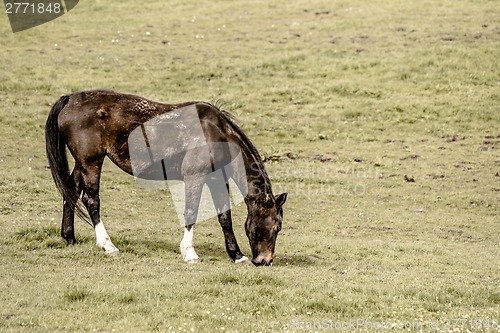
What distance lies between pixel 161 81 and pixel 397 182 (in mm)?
12149

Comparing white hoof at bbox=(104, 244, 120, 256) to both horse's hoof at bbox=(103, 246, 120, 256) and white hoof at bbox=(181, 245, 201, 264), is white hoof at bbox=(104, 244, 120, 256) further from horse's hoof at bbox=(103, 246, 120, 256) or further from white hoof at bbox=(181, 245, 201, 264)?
white hoof at bbox=(181, 245, 201, 264)

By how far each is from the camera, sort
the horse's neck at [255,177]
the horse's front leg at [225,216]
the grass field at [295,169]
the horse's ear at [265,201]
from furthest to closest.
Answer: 1. the horse's front leg at [225,216]
2. the horse's neck at [255,177]
3. the horse's ear at [265,201]
4. the grass field at [295,169]

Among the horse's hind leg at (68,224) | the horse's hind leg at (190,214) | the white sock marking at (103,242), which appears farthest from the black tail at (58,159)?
the horse's hind leg at (190,214)

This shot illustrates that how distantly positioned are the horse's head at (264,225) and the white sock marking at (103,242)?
234 cm

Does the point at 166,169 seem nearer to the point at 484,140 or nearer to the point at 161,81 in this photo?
the point at 484,140

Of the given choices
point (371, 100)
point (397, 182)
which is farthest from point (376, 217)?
point (371, 100)

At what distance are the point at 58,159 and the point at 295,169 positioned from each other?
397 inches

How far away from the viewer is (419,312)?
9680 mm

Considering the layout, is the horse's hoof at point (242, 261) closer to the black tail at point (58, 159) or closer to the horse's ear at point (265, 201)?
the horse's ear at point (265, 201)

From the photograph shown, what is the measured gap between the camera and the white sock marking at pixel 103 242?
12568mm

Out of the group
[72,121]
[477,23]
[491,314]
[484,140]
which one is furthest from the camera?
[477,23]

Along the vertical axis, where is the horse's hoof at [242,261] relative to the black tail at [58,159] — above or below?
below

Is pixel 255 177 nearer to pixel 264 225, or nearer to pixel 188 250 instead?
pixel 264 225

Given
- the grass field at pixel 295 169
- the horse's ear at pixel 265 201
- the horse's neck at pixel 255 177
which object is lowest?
the grass field at pixel 295 169
